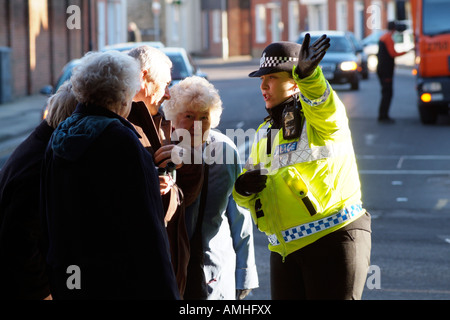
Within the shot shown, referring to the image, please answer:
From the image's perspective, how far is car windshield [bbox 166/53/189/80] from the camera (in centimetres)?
1549

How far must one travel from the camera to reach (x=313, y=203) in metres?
3.99

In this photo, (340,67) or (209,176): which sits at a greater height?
(340,67)

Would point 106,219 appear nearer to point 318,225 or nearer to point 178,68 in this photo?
point 318,225

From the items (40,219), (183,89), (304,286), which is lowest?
(304,286)

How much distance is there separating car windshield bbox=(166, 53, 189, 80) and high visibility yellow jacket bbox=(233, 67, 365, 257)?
11.2 meters

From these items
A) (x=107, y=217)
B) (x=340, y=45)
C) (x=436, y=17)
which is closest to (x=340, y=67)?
(x=340, y=45)

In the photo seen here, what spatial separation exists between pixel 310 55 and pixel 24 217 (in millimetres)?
1434

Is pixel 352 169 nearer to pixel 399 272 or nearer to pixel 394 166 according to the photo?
pixel 399 272

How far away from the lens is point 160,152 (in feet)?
13.1

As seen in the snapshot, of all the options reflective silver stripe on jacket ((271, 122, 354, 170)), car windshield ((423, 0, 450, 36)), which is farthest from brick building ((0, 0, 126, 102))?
reflective silver stripe on jacket ((271, 122, 354, 170))

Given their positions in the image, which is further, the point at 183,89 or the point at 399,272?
the point at 399,272

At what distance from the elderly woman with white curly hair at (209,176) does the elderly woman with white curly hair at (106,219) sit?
2.98 ft

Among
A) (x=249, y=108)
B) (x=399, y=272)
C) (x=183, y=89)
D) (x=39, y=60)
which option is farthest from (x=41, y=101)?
(x=183, y=89)

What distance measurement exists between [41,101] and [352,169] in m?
22.7
